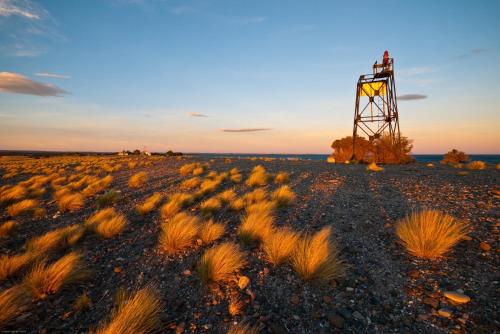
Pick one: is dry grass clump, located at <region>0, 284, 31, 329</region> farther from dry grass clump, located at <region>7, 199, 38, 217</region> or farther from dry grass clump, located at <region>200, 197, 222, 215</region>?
dry grass clump, located at <region>7, 199, 38, 217</region>

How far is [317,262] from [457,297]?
155cm

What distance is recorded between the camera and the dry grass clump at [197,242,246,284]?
338 centimetres

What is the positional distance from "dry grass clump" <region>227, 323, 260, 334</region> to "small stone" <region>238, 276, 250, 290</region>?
24.4 inches

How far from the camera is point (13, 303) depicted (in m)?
2.86

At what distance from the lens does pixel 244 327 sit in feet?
8.09

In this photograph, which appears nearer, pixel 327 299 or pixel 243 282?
pixel 327 299

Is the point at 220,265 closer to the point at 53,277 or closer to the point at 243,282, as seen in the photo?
the point at 243,282

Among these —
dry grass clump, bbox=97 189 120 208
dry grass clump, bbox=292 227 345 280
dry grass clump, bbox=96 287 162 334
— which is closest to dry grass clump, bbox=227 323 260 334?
dry grass clump, bbox=96 287 162 334

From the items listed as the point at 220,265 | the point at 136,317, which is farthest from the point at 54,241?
the point at 220,265

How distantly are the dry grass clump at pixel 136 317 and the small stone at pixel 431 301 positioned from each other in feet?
9.98

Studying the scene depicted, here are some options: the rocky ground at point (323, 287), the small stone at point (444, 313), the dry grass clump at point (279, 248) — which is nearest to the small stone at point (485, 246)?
the rocky ground at point (323, 287)

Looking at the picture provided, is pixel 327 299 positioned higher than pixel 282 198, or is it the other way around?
pixel 282 198

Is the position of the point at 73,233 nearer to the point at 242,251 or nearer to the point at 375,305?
the point at 242,251

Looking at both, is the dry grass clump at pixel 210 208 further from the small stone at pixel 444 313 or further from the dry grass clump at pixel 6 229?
the small stone at pixel 444 313
